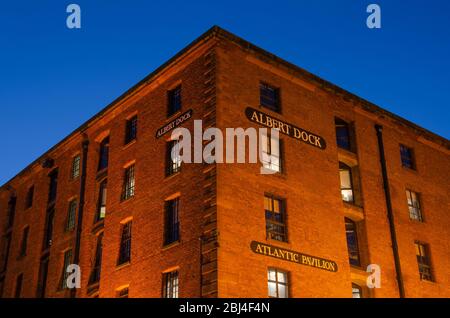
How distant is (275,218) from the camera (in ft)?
78.1

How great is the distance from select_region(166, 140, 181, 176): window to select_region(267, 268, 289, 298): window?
220 inches

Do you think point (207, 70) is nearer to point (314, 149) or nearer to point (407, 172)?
point (314, 149)

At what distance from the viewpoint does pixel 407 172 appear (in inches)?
1198

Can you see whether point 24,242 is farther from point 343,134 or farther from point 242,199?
point 343,134

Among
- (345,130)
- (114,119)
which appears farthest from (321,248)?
(114,119)

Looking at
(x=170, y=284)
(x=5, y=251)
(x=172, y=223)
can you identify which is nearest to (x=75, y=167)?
(x=5, y=251)

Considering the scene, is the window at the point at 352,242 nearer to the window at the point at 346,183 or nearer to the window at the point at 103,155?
the window at the point at 346,183

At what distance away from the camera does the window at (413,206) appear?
29.6m

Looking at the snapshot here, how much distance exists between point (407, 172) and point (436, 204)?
7.72 ft

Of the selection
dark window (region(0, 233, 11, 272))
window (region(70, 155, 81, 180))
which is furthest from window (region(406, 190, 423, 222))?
dark window (region(0, 233, 11, 272))

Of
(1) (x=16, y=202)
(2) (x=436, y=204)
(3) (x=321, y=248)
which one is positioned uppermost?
(1) (x=16, y=202)

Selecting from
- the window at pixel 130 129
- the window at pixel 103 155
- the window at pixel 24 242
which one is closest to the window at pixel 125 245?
the window at pixel 130 129

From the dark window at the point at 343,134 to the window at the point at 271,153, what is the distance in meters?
4.70

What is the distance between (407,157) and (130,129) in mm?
13866
